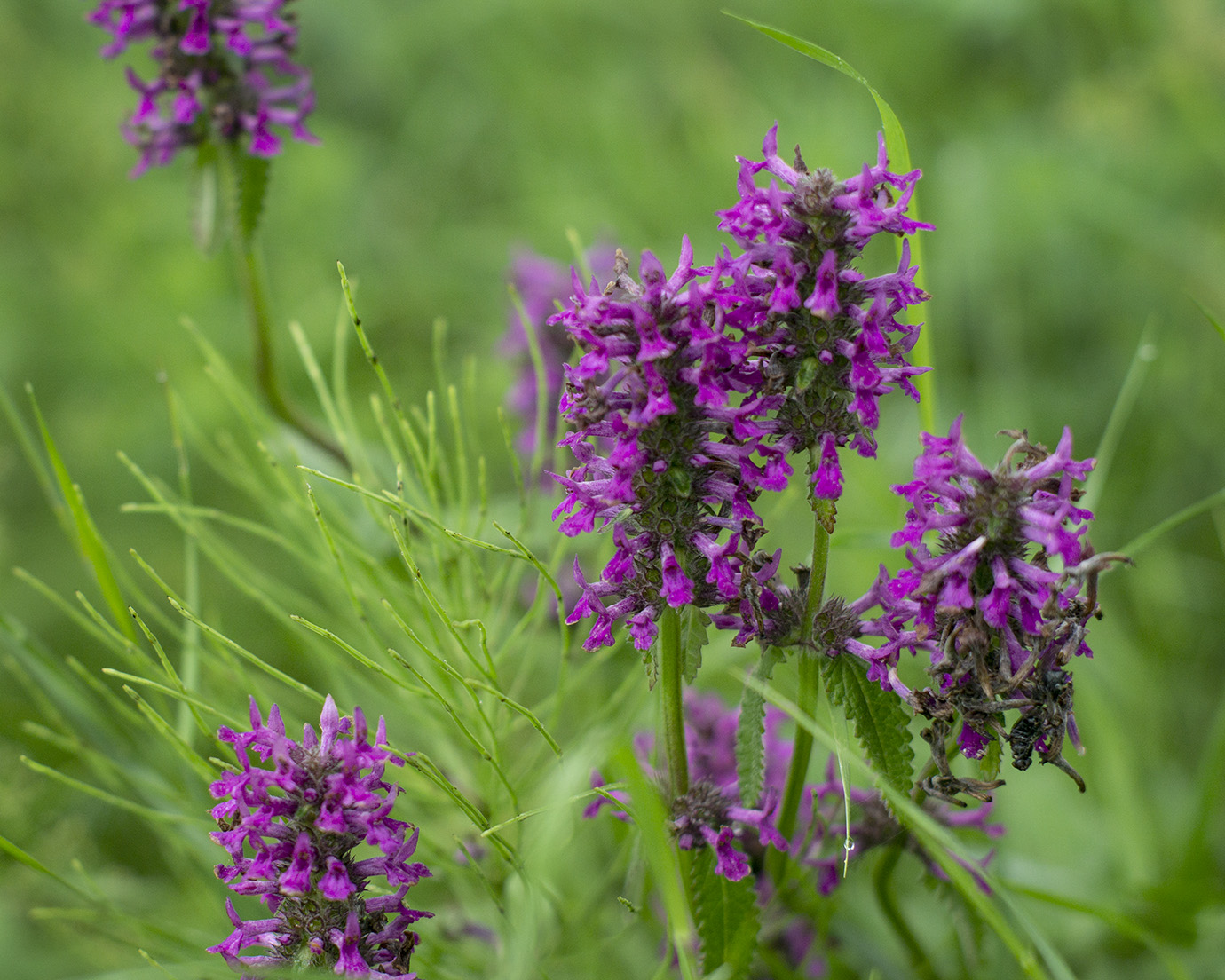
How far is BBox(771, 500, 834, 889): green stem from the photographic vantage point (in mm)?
1423

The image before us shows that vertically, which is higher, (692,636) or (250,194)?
(250,194)

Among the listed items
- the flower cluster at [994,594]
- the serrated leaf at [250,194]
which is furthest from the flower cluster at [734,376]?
the serrated leaf at [250,194]

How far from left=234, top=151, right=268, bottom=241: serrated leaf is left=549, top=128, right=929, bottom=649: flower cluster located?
3.85ft

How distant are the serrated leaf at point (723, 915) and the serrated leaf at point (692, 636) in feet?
1.12

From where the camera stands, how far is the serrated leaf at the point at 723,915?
1.51 metres

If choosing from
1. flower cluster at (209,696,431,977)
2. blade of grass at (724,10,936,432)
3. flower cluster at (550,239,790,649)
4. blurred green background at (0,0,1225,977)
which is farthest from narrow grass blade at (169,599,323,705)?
blurred green background at (0,0,1225,977)

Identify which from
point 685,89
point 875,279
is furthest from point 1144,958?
point 685,89

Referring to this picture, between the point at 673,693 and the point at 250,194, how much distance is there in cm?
149

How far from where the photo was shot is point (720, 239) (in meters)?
4.33

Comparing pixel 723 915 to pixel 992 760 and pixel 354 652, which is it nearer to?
pixel 992 760

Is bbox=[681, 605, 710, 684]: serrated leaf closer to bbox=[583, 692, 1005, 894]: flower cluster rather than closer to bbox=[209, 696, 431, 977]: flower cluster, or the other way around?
bbox=[583, 692, 1005, 894]: flower cluster

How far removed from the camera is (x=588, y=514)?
139 cm

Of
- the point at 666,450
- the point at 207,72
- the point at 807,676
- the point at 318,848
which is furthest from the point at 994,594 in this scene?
the point at 207,72

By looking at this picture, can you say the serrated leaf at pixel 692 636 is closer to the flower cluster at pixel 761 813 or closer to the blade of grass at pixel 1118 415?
the flower cluster at pixel 761 813
